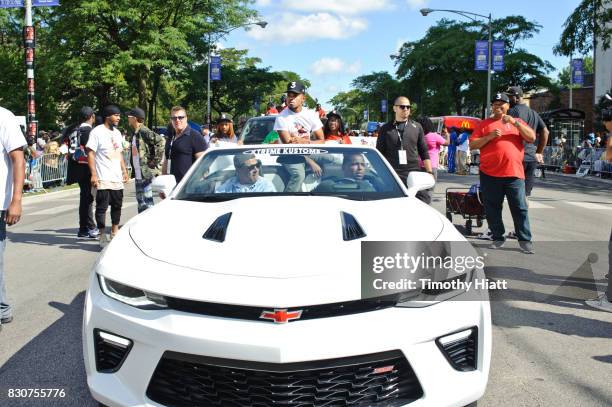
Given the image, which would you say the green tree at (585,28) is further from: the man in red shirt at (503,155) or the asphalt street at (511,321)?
the man in red shirt at (503,155)

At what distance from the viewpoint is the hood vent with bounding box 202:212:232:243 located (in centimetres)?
308

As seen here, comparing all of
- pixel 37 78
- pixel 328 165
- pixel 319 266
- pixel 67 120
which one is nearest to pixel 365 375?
pixel 319 266

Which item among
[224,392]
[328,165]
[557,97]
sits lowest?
[224,392]

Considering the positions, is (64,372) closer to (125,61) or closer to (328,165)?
(328,165)

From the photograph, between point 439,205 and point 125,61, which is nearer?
point 439,205

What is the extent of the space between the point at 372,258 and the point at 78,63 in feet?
103

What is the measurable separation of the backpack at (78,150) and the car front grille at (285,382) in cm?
720

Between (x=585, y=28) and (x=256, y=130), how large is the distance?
15.6m

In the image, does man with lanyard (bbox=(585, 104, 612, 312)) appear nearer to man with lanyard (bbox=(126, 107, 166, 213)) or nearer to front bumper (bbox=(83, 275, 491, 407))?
front bumper (bbox=(83, 275, 491, 407))

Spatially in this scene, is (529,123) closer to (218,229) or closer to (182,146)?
(182,146)

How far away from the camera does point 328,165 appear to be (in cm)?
434

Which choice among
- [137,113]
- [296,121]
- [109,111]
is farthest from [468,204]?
[109,111]

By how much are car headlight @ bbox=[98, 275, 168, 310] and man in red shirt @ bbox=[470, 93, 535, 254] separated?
5.29 meters

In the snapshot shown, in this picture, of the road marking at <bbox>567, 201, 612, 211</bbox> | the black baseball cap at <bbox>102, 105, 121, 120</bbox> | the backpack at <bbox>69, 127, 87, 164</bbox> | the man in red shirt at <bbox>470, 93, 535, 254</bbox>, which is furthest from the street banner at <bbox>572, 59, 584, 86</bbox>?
the black baseball cap at <bbox>102, 105, 121, 120</bbox>
